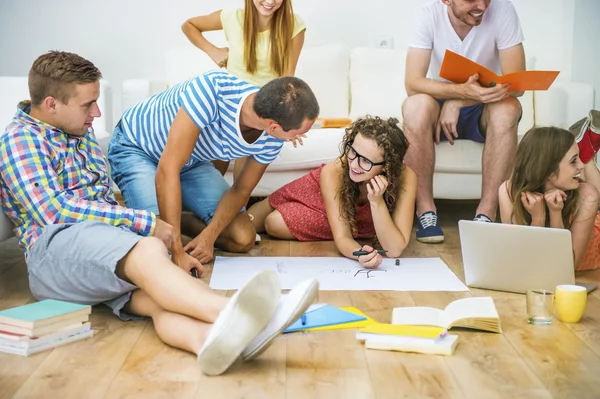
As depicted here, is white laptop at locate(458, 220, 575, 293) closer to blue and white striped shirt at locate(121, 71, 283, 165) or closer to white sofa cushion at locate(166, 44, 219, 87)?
blue and white striped shirt at locate(121, 71, 283, 165)

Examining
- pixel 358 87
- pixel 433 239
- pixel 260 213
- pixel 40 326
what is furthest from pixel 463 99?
pixel 40 326

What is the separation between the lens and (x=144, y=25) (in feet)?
14.3

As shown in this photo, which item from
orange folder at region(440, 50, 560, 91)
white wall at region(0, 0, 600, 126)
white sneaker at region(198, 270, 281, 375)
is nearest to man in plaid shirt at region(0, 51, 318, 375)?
white sneaker at region(198, 270, 281, 375)

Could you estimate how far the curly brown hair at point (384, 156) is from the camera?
9.19 ft

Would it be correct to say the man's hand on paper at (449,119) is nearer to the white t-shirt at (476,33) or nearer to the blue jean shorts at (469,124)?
the blue jean shorts at (469,124)

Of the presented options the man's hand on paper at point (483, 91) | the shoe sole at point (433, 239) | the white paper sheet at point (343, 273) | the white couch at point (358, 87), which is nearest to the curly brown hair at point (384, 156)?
the white paper sheet at point (343, 273)

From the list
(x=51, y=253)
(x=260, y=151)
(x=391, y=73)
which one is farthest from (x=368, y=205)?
(x=51, y=253)

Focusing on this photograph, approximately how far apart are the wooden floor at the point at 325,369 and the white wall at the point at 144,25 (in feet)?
8.02

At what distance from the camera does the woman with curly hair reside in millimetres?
2787

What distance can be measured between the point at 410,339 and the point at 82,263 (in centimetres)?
82

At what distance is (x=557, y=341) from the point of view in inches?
79.5

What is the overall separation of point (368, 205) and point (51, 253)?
1.38 m

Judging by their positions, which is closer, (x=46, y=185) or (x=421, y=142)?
(x=46, y=185)

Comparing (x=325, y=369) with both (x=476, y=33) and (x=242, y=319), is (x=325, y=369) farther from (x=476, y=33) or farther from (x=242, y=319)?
(x=476, y=33)
